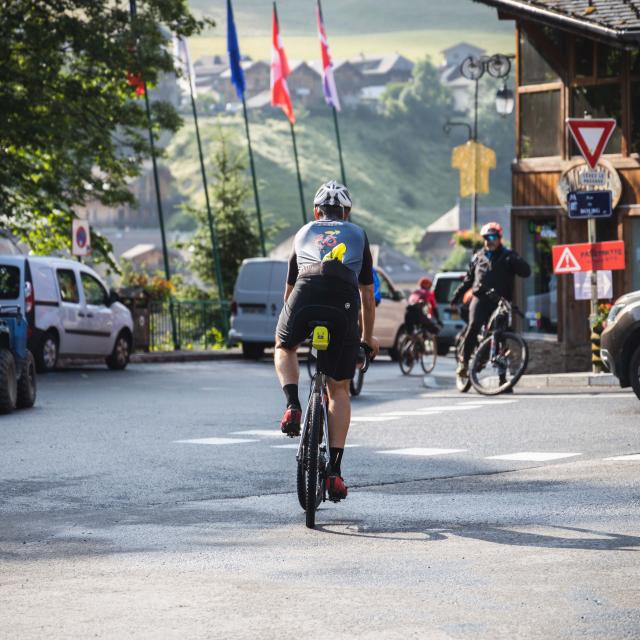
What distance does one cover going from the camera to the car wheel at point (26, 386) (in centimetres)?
1656

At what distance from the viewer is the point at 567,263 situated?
20219 mm

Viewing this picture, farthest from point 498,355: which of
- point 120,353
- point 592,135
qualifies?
point 120,353

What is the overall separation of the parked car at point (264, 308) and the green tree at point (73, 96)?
126 inches

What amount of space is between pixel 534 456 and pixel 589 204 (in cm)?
935

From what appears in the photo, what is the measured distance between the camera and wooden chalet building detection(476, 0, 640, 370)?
23.8 meters

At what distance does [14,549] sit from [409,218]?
7203 inches

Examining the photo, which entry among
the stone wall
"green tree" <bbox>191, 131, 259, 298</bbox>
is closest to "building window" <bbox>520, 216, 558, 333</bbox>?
the stone wall

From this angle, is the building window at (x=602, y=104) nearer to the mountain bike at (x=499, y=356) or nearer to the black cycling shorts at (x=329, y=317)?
the mountain bike at (x=499, y=356)

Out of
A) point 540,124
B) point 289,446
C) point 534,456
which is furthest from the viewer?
point 540,124

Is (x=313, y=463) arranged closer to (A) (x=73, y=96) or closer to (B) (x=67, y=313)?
(B) (x=67, y=313)

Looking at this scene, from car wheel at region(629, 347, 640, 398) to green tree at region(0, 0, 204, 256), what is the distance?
50.7 feet

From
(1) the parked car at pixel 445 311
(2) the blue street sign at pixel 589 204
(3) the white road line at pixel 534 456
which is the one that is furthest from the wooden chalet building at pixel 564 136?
(3) the white road line at pixel 534 456

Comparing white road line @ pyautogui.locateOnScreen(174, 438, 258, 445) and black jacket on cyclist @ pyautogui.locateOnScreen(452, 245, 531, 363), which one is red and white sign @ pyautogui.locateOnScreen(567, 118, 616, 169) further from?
white road line @ pyautogui.locateOnScreen(174, 438, 258, 445)

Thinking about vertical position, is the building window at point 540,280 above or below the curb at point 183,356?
above
